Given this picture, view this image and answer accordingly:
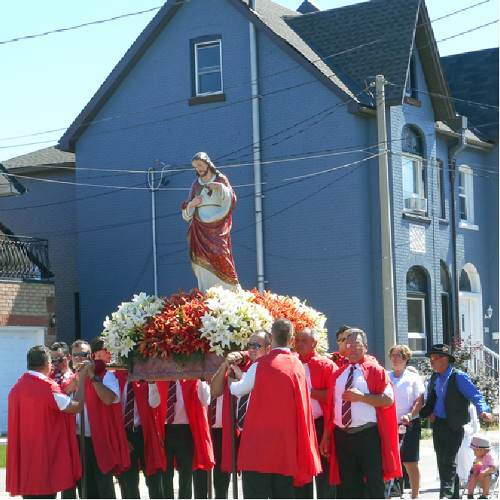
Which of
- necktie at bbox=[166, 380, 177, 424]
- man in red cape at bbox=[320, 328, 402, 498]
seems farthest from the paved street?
man in red cape at bbox=[320, 328, 402, 498]

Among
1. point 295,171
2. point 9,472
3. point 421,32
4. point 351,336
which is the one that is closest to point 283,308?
point 351,336

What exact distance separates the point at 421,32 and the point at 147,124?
718 cm

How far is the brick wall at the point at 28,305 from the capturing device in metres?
25.4

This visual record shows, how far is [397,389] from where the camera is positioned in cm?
1265

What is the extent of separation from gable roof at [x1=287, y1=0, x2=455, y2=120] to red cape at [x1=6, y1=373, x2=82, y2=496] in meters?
17.4

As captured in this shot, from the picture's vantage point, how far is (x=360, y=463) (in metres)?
10.2

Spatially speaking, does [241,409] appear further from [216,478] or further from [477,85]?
[477,85]

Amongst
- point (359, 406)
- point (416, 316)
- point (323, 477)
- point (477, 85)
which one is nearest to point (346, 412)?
point (359, 406)

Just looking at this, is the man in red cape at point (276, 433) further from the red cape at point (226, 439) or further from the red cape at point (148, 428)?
the red cape at point (148, 428)

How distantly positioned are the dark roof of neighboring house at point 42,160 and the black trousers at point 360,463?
870 inches

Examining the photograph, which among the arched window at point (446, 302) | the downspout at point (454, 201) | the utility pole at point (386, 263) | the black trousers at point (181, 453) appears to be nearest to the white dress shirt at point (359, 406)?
the black trousers at point (181, 453)

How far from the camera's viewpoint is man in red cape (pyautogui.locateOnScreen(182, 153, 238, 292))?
1187 centimetres

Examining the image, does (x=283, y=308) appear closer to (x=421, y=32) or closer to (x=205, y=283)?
(x=205, y=283)

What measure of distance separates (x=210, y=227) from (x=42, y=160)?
21.6 m
